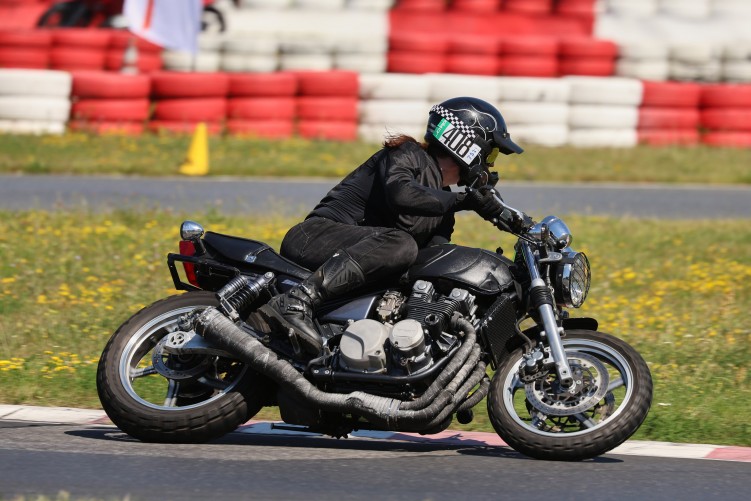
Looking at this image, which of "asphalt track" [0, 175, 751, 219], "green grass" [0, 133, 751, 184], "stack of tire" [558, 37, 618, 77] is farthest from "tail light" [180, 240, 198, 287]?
"stack of tire" [558, 37, 618, 77]

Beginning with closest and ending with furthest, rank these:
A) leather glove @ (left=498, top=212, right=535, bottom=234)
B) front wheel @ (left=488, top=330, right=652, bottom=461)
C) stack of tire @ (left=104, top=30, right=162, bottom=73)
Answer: front wheel @ (left=488, top=330, right=652, bottom=461)
leather glove @ (left=498, top=212, right=535, bottom=234)
stack of tire @ (left=104, top=30, right=162, bottom=73)

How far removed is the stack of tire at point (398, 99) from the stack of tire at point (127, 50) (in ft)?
11.7

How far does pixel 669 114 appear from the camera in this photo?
62.7 ft

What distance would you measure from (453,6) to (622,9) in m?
3.22

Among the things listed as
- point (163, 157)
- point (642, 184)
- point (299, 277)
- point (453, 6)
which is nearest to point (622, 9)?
point (453, 6)

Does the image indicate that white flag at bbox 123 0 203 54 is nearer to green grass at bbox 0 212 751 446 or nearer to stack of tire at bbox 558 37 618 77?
stack of tire at bbox 558 37 618 77

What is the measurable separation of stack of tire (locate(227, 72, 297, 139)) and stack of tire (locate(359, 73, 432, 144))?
3.54 ft

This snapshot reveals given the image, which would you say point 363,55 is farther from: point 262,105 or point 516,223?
point 516,223

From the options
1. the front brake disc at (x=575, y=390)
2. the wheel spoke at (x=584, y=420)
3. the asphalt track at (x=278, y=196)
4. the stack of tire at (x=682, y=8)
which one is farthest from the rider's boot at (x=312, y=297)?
the stack of tire at (x=682, y=8)

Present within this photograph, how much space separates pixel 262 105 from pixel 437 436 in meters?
12.7

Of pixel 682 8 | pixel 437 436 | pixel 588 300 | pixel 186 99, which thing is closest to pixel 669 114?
pixel 682 8

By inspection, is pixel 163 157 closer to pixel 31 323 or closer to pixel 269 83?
pixel 269 83

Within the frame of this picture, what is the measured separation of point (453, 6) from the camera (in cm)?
2392

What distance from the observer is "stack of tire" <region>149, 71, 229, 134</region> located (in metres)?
18.1
